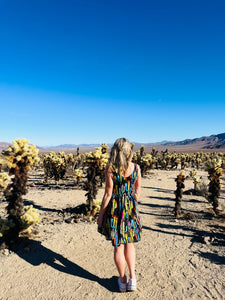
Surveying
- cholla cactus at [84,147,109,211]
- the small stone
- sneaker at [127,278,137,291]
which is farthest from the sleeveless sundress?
cholla cactus at [84,147,109,211]

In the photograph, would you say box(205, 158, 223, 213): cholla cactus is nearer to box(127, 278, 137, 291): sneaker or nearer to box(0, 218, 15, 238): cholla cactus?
box(127, 278, 137, 291): sneaker

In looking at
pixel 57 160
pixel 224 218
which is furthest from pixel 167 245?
A: pixel 57 160

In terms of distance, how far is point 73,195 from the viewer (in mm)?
13102

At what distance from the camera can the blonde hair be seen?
3.11 metres

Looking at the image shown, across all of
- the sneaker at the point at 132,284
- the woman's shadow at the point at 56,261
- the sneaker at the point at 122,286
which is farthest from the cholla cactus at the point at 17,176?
the sneaker at the point at 132,284

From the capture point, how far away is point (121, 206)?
10.8 feet

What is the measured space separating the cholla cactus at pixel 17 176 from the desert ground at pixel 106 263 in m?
0.74

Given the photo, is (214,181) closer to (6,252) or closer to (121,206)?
(121,206)

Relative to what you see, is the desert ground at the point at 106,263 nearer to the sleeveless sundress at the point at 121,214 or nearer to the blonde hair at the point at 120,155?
the sleeveless sundress at the point at 121,214

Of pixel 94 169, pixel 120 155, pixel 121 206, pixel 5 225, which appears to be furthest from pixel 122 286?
pixel 94 169

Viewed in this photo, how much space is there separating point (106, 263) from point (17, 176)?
3533mm

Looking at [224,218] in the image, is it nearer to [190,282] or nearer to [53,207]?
[190,282]

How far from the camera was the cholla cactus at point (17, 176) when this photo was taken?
5602mm

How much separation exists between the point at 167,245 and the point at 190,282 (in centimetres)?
183
